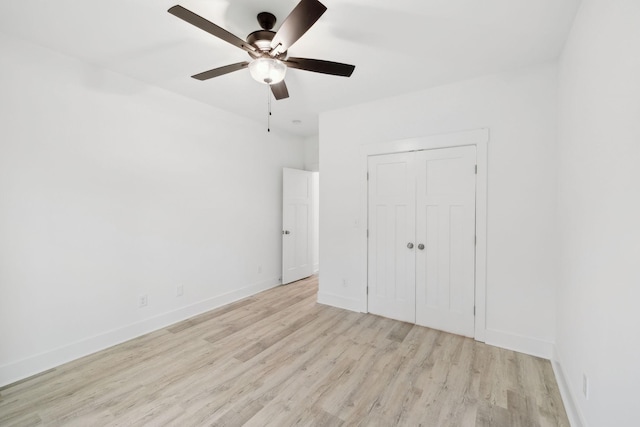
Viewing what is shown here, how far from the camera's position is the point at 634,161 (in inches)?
41.5

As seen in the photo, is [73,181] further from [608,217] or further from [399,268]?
[608,217]

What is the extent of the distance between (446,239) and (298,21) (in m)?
2.44

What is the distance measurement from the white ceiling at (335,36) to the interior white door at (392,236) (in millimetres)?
922

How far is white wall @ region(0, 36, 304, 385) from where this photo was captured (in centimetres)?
215

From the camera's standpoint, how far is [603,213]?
134cm

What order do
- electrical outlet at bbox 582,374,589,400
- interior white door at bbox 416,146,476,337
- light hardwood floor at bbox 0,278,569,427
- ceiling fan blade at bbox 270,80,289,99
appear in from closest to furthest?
electrical outlet at bbox 582,374,589,400
light hardwood floor at bbox 0,278,569,427
ceiling fan blade at bbox 270,80,289,99
interior white door at bbox 416,146,476,337

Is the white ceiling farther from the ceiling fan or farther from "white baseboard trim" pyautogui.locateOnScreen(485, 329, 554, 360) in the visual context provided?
"white baseboard trim" pyautogui.locateOnScreen(485, 329, 554, 360)

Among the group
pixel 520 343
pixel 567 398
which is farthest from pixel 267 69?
pixel 520 343

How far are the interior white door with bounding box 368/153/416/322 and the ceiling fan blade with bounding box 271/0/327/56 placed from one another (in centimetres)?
191

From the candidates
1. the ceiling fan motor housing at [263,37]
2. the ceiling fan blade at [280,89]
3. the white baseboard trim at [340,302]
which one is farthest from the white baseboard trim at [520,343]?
the ceiling fan motor housing at [263,37]

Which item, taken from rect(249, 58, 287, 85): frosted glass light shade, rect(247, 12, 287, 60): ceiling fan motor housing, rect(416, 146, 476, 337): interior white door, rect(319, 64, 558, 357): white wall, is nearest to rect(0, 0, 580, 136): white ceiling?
rect(247, 12, 287, 60): ceiling fan motor housing

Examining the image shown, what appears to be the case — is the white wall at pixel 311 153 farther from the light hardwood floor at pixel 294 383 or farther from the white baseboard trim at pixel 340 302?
the light hardwood floor at pixel 294 383

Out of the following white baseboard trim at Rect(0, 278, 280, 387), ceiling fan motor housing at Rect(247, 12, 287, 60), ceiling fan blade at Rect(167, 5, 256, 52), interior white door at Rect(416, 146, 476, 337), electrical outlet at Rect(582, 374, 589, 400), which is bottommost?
white baseboard trim at Rect(0, 278, 280, 387)

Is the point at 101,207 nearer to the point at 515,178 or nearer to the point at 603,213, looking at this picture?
the point at 603,213
